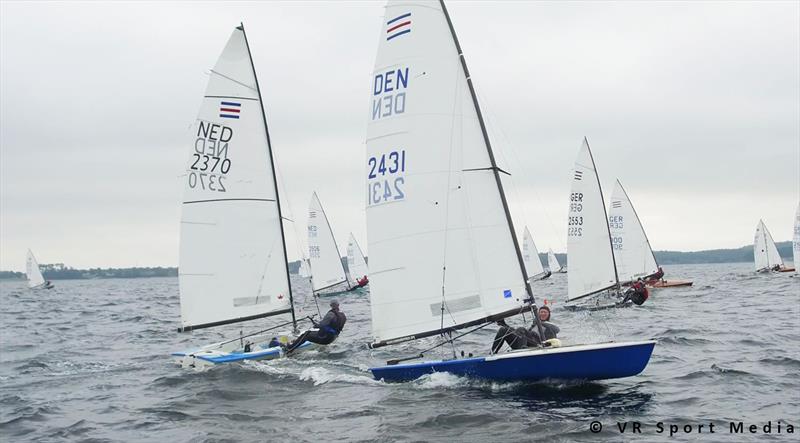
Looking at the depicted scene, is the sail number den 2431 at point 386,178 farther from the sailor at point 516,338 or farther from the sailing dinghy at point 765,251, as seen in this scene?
the sailing dinghy at point 765,251

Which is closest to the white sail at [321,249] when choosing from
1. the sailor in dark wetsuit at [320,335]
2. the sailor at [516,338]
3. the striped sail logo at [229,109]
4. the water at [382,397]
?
the water at [382,397]

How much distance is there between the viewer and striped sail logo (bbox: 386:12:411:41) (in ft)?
40.2

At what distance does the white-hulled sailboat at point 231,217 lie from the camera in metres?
16.1

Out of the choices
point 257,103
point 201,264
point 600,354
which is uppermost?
point 257,103

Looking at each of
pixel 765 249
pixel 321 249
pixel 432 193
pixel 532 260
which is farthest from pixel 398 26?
pixel 765 249

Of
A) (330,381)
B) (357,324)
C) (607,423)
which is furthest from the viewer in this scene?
(357,324)

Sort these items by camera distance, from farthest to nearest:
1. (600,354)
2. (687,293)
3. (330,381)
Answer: (687,293) → (330,381) → (600,354)

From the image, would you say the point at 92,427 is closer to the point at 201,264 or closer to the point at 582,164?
the point at 201,264

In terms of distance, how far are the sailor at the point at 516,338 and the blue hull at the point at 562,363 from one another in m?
0.73

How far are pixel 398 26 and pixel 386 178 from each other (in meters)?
2.70

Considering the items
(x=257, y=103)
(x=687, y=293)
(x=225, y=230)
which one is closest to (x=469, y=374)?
(x=225, y=230)

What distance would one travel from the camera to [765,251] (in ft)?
184

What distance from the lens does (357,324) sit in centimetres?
2625

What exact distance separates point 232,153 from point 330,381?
5994 millimetres
